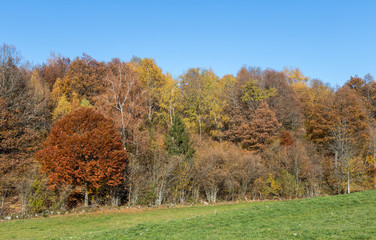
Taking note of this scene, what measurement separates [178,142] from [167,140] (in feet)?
4.05

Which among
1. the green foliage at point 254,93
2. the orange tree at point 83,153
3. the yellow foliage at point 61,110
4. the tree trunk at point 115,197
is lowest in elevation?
the tree trunk at point 115,197

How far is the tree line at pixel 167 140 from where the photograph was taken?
2328cm

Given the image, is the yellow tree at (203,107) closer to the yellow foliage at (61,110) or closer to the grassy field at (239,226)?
the yellow foliage at (61,110)

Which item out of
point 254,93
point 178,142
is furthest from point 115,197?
point 254,93

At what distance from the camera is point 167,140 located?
30156 millimetres

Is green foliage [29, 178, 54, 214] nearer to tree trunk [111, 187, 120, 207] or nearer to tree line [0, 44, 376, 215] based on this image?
tree line [0, 44, 376, 215]

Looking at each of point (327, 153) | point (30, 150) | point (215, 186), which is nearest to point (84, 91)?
point (30, 150)

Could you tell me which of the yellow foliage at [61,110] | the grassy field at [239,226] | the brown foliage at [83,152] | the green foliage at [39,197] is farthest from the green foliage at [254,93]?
the green foliage at [39,197]

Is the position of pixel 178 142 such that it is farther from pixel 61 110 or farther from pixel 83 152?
pixel 61 110

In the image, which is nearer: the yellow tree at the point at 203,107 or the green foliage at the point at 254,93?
the yellow tree at the point at 203,107

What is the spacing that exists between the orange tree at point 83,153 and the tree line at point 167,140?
9 centimetres

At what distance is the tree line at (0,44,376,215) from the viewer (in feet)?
76.4

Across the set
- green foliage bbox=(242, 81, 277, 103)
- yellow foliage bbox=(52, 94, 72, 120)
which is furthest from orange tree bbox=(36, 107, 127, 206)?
green foliage bbox=(242, 81, 277, 103)

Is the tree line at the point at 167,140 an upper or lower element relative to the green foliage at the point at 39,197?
upper
